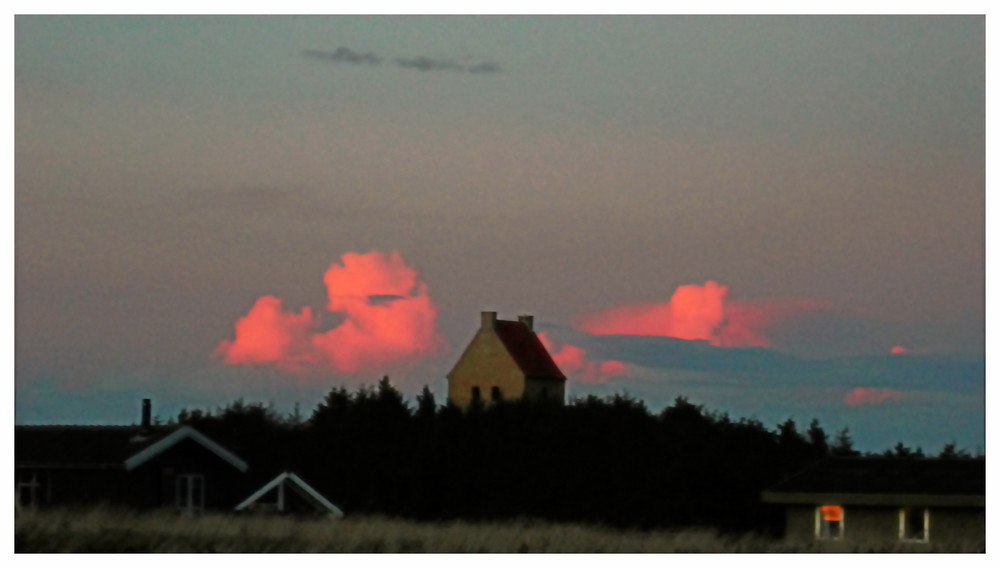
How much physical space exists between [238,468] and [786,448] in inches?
539

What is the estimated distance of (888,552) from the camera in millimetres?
35000

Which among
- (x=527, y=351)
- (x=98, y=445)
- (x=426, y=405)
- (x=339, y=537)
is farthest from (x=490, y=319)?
(x=339, y=537)

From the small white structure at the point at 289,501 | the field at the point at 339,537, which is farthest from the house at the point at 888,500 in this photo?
the small white structure at the point at 289,501

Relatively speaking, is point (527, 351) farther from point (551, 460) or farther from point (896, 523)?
point (896, 523)

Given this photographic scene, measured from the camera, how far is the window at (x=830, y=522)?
126ft

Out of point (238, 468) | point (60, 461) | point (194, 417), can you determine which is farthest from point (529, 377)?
point (60, 461)

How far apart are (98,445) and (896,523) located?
17.0 meters

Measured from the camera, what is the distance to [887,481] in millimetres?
38656

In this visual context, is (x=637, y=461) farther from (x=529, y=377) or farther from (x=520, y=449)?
(x=529, y=377)

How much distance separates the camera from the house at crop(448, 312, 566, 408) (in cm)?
6731

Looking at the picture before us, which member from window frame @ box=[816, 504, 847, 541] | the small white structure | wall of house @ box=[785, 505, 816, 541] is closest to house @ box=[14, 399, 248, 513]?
the small white structure

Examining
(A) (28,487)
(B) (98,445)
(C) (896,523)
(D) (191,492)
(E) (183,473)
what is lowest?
(C) (896,523)

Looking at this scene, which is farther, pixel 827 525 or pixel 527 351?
pixel 527 351

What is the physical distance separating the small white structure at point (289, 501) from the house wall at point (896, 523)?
1029 centimetres
